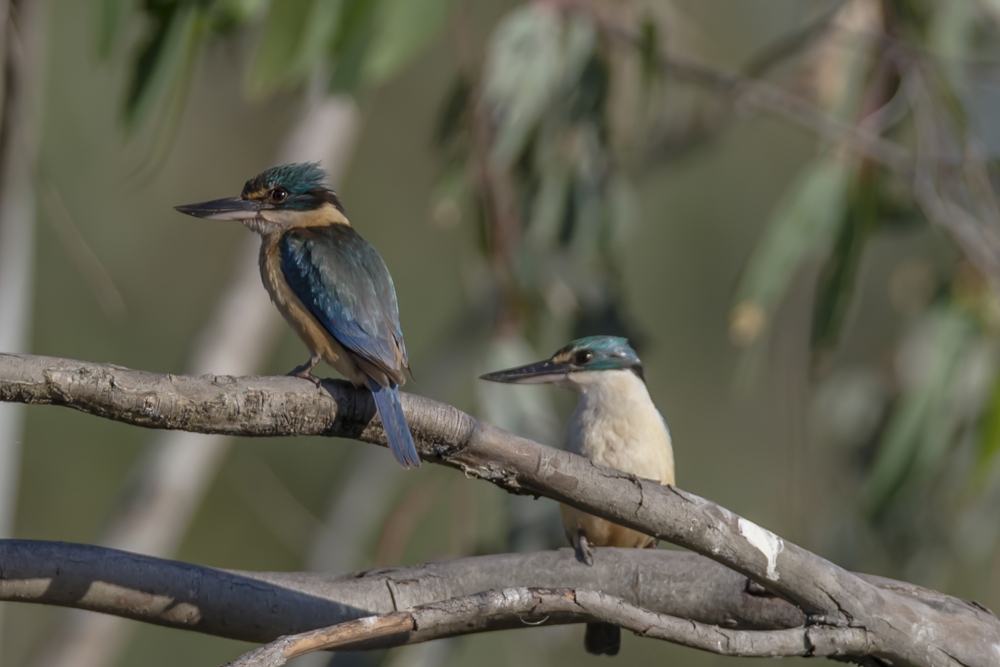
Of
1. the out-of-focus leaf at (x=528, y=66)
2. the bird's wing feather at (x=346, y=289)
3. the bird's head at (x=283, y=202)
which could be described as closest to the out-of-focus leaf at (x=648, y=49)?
the out-of-focus leaf at (x=528, y=66)

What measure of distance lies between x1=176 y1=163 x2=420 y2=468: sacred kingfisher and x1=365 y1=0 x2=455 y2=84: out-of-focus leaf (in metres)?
0.32

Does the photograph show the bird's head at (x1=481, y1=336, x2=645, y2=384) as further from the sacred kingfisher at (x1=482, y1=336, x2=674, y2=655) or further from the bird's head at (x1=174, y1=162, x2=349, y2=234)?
the bird's head at (x1=174, y1=162, x2=349, y2=234)

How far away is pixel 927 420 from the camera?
10.2 feet

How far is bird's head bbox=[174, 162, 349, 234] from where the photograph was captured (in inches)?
86.0

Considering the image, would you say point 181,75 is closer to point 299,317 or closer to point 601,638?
point 299,317

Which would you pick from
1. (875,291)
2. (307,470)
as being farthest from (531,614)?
(307,470)

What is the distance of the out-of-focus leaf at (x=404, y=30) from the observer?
8.07 ft

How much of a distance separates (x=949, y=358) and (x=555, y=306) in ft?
3.58

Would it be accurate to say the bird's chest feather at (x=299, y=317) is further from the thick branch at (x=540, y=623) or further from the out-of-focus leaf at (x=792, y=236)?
the out-of-focus leaf at (x=792, y=236)

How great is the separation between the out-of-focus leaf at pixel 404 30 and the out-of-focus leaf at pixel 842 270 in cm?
113

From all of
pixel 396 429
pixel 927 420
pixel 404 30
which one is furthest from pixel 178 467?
pixel 396 429

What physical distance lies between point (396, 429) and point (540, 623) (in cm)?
30

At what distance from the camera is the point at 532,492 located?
1.52 meters

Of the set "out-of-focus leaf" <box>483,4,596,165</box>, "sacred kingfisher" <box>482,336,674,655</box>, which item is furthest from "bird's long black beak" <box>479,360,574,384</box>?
"out-of-focus leaf" <box>483,4,596,165</box>
